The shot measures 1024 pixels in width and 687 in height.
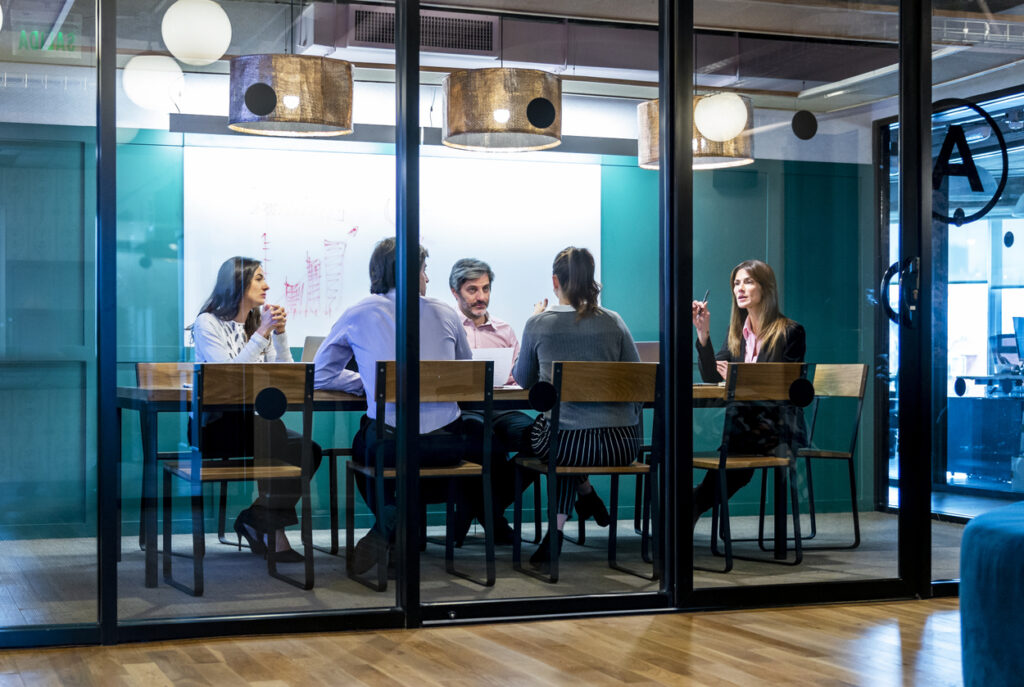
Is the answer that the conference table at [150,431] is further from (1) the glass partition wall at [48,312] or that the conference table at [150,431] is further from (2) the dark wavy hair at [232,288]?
(2) the dark wavy hair at [232,288]

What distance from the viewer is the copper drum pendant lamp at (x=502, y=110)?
4805 millimetres

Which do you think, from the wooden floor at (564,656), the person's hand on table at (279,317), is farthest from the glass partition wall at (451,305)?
Result: the wooden floor at (564,656)

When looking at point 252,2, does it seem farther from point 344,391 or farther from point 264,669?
point 264,669

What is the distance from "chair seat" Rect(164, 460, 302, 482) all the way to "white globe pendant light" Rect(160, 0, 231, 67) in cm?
142

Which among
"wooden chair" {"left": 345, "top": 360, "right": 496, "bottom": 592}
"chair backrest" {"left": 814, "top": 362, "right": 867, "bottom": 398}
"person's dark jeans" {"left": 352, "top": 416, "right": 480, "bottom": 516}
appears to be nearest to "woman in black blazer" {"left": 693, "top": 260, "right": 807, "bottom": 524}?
"chair backrest" {"left": 814, "top": 362, "right": 867, "bottom": 398}

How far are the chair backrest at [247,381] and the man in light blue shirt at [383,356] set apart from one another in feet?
0.20

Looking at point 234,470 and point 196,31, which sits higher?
point 196,31

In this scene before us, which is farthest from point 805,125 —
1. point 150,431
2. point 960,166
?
point 150,431

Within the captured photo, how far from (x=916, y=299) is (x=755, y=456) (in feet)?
3.15

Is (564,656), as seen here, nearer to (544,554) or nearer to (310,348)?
(544,554)

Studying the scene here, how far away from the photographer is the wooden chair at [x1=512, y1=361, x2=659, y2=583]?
16.5 feet

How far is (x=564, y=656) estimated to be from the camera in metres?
4.23

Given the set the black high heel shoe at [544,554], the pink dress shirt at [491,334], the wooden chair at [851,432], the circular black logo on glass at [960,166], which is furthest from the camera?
the circular black logo on glass at [960,166]

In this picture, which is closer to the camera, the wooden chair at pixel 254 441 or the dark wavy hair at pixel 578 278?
the wooden chair at pixel 254 441
